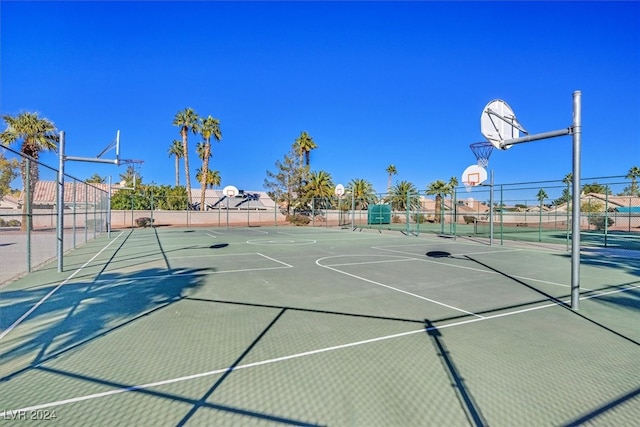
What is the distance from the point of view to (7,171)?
70.7 feet

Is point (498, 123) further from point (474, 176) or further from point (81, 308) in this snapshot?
point (474, 176)

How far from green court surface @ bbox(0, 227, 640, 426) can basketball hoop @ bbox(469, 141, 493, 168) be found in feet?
21.8

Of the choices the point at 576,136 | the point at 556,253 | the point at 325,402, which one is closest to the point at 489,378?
the point at 325,402

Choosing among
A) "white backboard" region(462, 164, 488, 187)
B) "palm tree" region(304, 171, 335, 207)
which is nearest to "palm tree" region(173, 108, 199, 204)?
"palm tree" region(304, 171, 335, 207)

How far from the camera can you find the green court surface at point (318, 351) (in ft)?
8.95

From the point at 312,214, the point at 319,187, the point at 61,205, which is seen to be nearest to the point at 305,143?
the point at 319,187

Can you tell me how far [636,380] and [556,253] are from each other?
11.1m

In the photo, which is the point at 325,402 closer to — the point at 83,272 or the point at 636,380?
the point at 636,380

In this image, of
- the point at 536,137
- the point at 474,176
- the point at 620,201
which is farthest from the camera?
the point at 620,201

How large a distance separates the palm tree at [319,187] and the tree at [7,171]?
24290 mm

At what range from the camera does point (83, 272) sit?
8453mm

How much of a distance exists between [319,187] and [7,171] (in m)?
26.7

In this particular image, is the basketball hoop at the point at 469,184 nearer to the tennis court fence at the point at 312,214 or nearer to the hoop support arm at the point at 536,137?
the tennis court fence at the point at 312,214

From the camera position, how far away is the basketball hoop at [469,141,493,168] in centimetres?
1301
